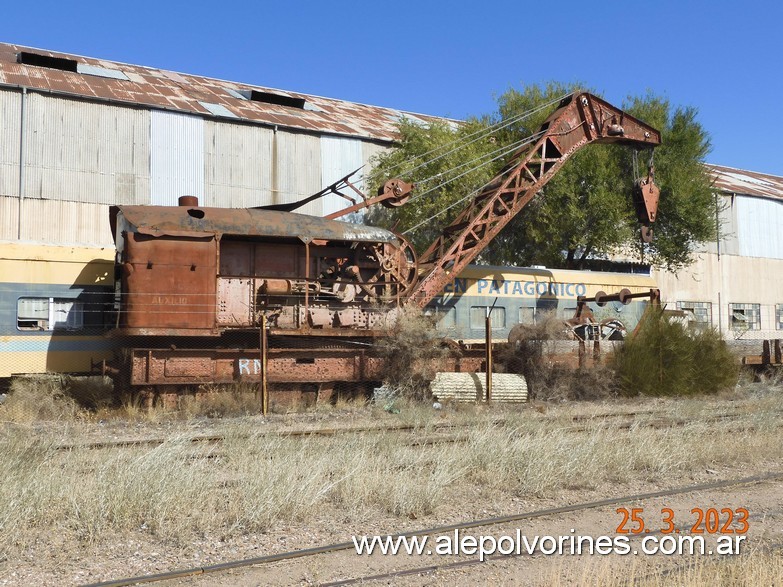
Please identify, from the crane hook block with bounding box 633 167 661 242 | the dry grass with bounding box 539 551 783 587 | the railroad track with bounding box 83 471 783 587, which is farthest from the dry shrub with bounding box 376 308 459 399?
the dry grass with bounding box 539 551 783 587

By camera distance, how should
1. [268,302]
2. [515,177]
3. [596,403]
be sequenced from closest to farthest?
1. [268,302]
2. [596,403]
3. [515,177]

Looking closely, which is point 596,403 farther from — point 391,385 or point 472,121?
point 472,121

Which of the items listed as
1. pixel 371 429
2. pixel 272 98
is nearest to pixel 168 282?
pixel 371 429

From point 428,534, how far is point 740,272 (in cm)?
3457

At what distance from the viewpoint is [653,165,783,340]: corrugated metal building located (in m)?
34.6

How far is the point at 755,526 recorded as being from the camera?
6.94m

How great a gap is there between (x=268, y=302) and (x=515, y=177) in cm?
840

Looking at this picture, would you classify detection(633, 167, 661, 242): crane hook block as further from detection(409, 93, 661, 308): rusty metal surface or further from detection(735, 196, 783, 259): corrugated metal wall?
detection(735, 196, 783, 259): corrugated metal wall

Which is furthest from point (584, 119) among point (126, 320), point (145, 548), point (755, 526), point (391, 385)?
point (145, 548)

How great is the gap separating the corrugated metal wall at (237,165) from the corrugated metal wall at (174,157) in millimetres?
308

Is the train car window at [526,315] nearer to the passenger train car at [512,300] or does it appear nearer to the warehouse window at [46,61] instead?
the passenger train car at [512,300]

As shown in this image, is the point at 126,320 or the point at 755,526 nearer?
the point at 755,526

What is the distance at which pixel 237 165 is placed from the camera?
84.7 feet

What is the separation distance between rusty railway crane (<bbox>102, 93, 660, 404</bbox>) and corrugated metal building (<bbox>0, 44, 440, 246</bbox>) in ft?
26.3
